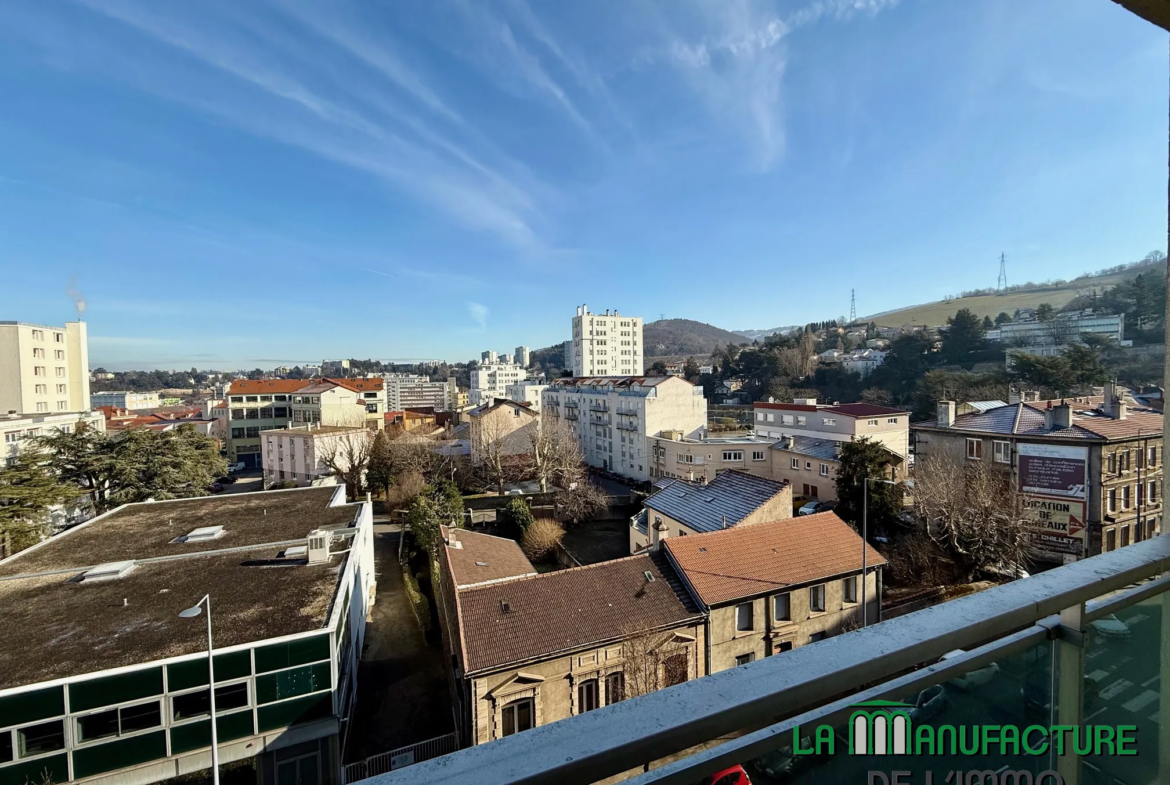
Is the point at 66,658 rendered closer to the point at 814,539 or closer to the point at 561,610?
the point at 561,610

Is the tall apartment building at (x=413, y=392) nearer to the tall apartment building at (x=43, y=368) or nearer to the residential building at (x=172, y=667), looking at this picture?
the tall apartment building at (x=43, y=368)

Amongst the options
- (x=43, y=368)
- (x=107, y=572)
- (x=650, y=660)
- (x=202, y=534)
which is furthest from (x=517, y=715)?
(x=43, y=368)

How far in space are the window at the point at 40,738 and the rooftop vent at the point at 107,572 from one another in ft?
11.3

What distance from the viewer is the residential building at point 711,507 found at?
40.8ft

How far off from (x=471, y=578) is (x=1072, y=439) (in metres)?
15.7

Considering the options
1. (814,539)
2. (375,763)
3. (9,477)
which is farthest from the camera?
(9,477)

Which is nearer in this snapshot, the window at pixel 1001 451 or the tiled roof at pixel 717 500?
the tiled roof at pixel 717 500

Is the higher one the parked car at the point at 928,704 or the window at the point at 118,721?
the parked car at the point at 928,704

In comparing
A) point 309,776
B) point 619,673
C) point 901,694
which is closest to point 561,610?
point 619,673

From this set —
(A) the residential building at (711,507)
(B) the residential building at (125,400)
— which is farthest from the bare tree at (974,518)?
(B) the residential building at (125,400)

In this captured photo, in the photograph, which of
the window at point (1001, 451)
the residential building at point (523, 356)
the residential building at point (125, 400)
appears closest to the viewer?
the window at point (1001, 451)

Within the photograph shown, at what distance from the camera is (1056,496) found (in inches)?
555

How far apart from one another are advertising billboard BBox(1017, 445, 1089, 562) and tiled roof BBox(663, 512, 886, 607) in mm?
6552

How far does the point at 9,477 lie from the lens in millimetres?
13344
